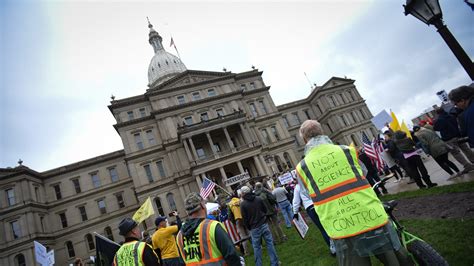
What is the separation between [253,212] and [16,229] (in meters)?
38.3

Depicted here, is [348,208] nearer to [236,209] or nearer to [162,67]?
[236,209]

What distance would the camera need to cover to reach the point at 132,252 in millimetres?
3504

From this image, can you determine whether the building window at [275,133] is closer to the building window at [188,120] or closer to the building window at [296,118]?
the building window at [296,118]

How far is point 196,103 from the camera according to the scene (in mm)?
35500

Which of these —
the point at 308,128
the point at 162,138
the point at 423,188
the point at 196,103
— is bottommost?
the point at 423,188

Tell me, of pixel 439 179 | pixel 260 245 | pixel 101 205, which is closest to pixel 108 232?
pixel 101 205

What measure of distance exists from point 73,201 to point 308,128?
135 ft

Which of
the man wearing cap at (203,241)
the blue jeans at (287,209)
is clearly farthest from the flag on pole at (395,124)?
the man wearing cap at (203,241)

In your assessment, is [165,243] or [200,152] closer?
[165,243]

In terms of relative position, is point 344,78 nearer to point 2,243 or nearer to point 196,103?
point 196,103

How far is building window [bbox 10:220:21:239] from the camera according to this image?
3033 cm

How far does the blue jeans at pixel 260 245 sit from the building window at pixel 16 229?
3784 centimetres

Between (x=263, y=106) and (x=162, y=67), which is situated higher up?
(x=162, y=67)

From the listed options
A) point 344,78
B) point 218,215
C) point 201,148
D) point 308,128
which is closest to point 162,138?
point 201,148
